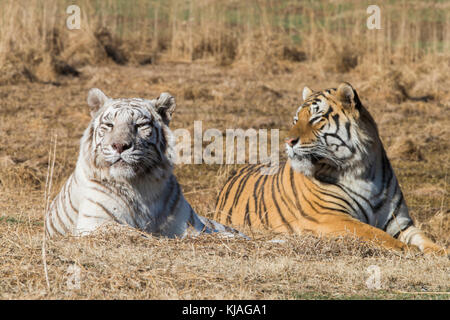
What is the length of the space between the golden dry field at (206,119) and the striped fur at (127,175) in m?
0.25

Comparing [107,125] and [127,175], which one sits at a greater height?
[107,125]

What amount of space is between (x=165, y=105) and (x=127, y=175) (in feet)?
2.09

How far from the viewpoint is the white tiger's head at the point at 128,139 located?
14.2 ft

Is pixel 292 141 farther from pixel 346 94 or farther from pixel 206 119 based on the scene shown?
pixel 206 119

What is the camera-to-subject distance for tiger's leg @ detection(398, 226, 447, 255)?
4785 millimetres

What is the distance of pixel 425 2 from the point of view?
20578mm

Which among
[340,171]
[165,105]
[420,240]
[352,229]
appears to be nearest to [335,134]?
[340,171]

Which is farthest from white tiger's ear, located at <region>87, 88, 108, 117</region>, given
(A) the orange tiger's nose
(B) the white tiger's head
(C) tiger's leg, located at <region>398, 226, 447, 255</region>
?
(C) tiger's leg, located at <region>398, 226, 447, 255</region>

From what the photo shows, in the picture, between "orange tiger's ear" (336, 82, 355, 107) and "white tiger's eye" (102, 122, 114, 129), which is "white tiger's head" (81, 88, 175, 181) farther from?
"orange tiger's ear" (336, 82, 355, 107)

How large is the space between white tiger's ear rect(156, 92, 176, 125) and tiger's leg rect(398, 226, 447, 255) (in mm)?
1875

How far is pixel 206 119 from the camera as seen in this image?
433 inches

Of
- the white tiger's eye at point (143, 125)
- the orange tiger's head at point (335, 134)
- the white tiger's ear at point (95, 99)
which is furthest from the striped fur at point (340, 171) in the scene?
the white tiger's ear at point (95, 99)
